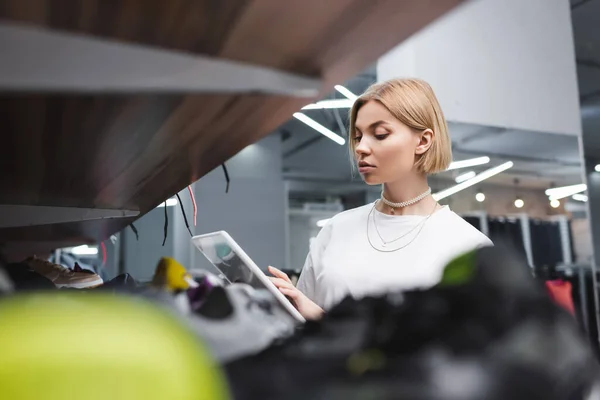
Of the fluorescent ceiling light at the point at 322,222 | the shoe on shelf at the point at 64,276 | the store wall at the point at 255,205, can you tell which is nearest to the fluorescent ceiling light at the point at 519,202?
the fluorescent ceiling light at the point at 322,222

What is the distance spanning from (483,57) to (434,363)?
2.69 m

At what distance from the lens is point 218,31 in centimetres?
35

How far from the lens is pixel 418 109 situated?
1051mm

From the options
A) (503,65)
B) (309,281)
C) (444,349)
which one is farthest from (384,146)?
(503,65)

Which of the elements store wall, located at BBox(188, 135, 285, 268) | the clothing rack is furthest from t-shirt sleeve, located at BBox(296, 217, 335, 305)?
store wall, located at BBox(188, 135, 285, 268)

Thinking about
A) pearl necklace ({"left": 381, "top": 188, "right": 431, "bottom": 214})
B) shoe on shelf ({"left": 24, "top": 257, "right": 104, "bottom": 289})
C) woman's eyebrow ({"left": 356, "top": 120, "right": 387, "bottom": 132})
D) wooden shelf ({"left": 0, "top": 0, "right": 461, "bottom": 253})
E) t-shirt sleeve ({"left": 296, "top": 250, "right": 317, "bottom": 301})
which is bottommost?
t-shirt sleeve ({"left": 296, "top": 250, "right": 317, "bottom": 301})

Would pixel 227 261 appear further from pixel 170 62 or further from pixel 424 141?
pixel 424 141

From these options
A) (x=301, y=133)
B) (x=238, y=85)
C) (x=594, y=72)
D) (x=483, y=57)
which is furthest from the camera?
(x=301, y=133)

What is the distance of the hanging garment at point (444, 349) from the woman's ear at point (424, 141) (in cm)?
73

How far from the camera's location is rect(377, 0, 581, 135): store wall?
2498 millimetres

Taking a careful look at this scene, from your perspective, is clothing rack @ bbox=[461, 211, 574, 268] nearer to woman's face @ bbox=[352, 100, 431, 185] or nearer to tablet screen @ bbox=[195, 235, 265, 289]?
woman's face @ bbox=[352, 100, 431, 185]

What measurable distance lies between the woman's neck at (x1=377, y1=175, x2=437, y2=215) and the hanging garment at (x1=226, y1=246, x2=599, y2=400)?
779mm

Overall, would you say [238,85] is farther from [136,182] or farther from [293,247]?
[293,247]

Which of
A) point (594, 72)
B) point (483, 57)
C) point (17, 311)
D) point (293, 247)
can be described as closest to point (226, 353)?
point (17, 311)
